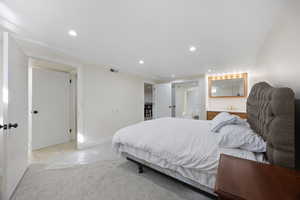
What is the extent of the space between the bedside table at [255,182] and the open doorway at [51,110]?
3.27m

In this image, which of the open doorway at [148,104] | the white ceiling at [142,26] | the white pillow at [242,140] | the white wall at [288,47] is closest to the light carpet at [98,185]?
the white pillow at [242,140]

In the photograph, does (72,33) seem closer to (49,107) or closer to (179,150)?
(179,150)

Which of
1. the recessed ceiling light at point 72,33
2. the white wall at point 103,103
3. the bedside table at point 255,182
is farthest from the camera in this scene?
the white wall at point 103,103

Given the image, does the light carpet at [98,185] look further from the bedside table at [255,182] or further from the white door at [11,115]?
the bedside table at [255,182]

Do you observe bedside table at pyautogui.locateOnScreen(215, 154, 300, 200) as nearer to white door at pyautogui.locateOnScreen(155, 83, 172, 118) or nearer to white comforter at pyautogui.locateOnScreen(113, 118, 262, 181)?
white comforter at pyautogui.locateOnScreen(113, 118, 262, 181)

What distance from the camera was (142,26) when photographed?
1.67 metres

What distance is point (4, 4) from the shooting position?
4.32 ft

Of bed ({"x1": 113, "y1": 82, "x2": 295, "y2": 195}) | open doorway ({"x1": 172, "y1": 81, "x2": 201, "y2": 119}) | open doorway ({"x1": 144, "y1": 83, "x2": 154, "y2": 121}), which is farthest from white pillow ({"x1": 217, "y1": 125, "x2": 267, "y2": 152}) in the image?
open doorway ({"x1": 144, "y1": 83, "x2": 154, "y2": 121})

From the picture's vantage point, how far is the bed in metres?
0.90

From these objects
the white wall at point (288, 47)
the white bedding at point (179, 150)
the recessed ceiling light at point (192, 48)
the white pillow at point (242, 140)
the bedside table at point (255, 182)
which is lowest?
the white bedding at point (179, 150)

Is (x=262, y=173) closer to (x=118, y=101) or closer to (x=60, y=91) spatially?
(x=118, y=101)

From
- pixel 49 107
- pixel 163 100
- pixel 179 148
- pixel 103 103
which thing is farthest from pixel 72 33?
pixel 163 100

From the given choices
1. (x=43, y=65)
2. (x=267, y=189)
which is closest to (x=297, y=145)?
(x=267, y=189)

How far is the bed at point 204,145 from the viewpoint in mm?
899
